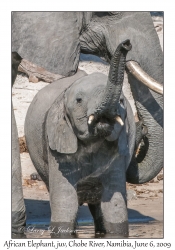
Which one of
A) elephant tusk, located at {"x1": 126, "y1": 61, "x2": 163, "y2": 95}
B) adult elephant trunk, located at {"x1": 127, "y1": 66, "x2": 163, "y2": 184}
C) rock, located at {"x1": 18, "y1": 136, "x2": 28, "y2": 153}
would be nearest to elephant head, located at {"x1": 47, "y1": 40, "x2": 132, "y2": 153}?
elephant tusk, located at {"x1": 126, "y1": 61, "x2": 163, "y2": 95}

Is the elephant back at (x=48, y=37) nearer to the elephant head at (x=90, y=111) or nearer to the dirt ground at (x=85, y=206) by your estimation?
the elephant head at (x=90, y=111)

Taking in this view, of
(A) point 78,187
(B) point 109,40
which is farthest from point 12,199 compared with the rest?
(B) point 109,40

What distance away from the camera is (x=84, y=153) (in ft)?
21.5

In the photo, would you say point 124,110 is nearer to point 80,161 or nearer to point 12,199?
point 80,161

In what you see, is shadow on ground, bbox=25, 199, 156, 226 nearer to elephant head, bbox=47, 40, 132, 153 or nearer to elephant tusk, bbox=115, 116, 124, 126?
elephant head, bbox=47, 40, 132, 153

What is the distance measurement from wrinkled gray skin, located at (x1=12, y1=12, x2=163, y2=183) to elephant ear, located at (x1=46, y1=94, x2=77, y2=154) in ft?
1.75

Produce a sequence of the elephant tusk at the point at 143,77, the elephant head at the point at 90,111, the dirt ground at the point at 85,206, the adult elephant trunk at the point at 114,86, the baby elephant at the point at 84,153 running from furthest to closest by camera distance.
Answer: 1. the dirt ground at the point at 85,206
2. the elephant tusk at the point at 143,77
3. the baby elephant at the point at 84,153
4. the elephant head at the point at 90,111
5. the adult elephant trunk at the point at 114,86

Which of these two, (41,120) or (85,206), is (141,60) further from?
(85,206)

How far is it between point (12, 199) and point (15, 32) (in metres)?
0.80

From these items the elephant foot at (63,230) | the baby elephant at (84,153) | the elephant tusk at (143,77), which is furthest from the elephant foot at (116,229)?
the elephant tusk at (143,77)

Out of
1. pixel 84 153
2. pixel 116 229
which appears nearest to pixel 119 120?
pixel 84 153

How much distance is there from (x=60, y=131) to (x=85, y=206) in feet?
6.14

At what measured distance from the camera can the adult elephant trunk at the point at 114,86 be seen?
5.93m

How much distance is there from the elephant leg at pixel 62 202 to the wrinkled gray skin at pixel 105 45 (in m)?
0.57
